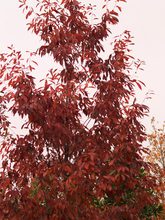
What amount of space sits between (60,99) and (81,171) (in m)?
1.43

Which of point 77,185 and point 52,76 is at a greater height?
point 52,76

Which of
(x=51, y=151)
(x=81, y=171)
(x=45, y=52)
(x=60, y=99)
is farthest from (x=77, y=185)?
(x=45, y=52)

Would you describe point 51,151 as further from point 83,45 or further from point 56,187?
point 83,45

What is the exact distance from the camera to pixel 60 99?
7746mm

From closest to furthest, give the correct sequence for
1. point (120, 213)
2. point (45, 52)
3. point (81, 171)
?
1. point (81, 171)
2. point (120, 213)
3. point (45, 52)

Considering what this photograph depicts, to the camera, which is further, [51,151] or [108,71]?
[108,71]

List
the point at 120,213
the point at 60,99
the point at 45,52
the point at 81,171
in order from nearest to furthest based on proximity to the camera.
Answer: the point at 81,171, the point at 60,99, the point at 120,213, the point at 45,52

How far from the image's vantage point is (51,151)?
323 inches

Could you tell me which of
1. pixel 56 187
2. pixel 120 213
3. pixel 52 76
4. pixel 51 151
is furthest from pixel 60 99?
pixel 120 213

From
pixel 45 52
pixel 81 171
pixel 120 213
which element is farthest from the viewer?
pixel 45 52

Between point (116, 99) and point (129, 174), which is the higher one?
point (116, 99)

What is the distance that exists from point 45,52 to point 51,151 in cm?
230

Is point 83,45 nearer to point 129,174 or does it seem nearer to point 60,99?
point 60,99

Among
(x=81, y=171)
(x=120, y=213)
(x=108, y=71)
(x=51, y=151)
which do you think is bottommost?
(x=120, y=213)
